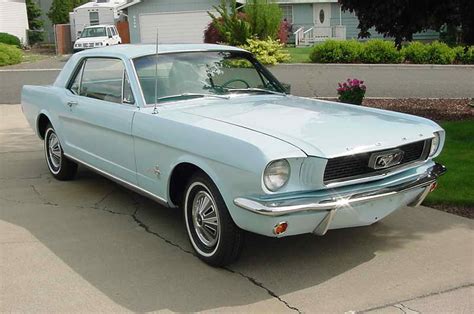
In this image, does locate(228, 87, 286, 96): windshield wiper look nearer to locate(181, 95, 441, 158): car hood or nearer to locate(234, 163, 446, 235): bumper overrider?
locate(181, 95, 441, 158): car hood

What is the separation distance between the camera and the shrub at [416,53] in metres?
19.1

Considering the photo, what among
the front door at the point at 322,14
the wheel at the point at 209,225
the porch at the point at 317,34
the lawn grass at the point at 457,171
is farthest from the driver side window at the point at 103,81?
the front door at the point at 322,14

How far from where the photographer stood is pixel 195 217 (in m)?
4.23

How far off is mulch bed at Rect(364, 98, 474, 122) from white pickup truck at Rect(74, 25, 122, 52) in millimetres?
21520

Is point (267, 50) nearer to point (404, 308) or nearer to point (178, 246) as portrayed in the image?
point (178, 246)

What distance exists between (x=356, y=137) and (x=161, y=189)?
63.6 inches

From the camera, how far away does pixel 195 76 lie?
16.8 ft

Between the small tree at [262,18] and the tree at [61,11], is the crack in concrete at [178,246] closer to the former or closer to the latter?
the small tree at [262,18]

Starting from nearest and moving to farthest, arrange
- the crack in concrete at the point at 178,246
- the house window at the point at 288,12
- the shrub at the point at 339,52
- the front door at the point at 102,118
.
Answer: the crack in concrete at the point at 178,246, the front door at the point at 102,118, the shrub at the point at 339,52, the house window at the point at 288,12

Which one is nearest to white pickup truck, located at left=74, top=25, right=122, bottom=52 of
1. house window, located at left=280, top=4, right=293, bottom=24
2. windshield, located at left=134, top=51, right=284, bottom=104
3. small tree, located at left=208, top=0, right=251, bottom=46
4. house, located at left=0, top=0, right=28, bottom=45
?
house, located at left=0, top=0, right=28, bottom=45

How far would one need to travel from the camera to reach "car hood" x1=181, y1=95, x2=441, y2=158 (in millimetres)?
3734

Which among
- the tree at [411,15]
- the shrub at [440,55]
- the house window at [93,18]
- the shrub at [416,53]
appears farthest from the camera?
the house window at [93,18]

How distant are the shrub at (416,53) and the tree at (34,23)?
30.2 m

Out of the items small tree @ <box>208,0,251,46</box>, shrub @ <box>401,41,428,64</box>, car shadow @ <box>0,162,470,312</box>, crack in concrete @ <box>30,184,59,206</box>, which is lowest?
car shadow @ <box>0,162,470,312</box>
